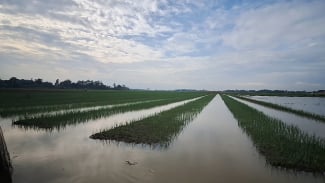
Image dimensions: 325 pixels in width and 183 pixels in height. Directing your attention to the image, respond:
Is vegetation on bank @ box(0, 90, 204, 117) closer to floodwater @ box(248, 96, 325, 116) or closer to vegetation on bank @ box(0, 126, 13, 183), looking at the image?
vegetation on bank @ box(0, 126, 13, 183)

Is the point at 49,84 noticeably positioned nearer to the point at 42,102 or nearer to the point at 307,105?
the point at 42,102

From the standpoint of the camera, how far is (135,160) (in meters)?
6.35

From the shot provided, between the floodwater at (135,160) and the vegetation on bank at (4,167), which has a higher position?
the vegetation on bank at (4,167)

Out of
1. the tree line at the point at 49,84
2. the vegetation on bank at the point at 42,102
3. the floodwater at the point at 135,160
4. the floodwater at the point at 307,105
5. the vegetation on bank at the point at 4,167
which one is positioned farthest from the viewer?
the tree line at the point at 49,84

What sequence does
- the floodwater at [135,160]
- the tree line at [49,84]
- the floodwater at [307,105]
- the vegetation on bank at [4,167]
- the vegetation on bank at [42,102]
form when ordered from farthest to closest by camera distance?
the tree line at [49,84]
the floodwater at [307,105]
the vegetation on bank at [42,102]
the floodwater at [135,160]
the vegetation on bank at [4,167]

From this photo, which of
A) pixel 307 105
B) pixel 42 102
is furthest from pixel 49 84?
pixel 307 105

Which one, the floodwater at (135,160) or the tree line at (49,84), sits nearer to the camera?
the floodwater at (135,160)

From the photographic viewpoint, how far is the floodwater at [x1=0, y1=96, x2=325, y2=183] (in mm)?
5188

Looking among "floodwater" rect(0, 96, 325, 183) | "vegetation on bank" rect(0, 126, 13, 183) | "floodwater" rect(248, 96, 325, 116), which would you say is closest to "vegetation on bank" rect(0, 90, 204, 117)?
"floodwater" rect(0, 96, 325, 183)

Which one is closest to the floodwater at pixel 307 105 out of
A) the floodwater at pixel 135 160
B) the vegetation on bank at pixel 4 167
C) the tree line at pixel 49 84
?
the floodwater at pixel 135 160

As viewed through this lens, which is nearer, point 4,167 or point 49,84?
point 4,167

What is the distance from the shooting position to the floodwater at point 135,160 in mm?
5188

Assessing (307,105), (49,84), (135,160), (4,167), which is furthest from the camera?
(49,84)

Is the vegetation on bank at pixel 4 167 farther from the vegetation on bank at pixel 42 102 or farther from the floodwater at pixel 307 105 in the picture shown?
the floodwater at pixel 307 105
